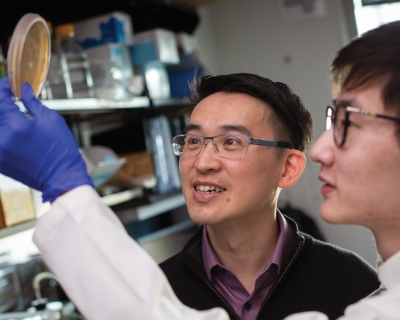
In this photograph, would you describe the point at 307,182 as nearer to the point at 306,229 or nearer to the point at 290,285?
the point at 306,229

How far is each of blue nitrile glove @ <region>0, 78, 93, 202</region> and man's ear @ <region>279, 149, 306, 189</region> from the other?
0.71 metres

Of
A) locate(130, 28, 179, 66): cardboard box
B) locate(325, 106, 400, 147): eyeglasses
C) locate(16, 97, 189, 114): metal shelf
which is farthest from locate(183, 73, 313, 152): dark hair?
locate(130, 28, 179, 66): cardboard box

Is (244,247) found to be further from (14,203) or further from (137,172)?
(137,172)

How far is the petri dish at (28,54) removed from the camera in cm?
105

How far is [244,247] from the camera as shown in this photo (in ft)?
4.67

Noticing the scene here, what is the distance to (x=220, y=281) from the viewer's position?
4.65 feet

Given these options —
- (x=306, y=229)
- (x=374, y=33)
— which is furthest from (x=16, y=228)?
(x=306, y=229)

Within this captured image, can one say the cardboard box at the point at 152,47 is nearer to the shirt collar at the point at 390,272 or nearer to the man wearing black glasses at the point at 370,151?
the man wearing black glasses at the point at 370,151

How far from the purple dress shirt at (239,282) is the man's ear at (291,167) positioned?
0.15m

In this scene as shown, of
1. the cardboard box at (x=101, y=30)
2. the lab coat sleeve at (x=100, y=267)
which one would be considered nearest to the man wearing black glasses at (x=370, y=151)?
the lab coat sleeve at (x=100, y=267)

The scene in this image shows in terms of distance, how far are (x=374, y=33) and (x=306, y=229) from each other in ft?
8.54

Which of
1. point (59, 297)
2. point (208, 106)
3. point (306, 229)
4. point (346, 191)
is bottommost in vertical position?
point (306, 229)

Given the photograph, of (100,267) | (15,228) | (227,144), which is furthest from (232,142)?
(15,228)

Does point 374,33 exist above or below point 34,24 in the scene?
below
